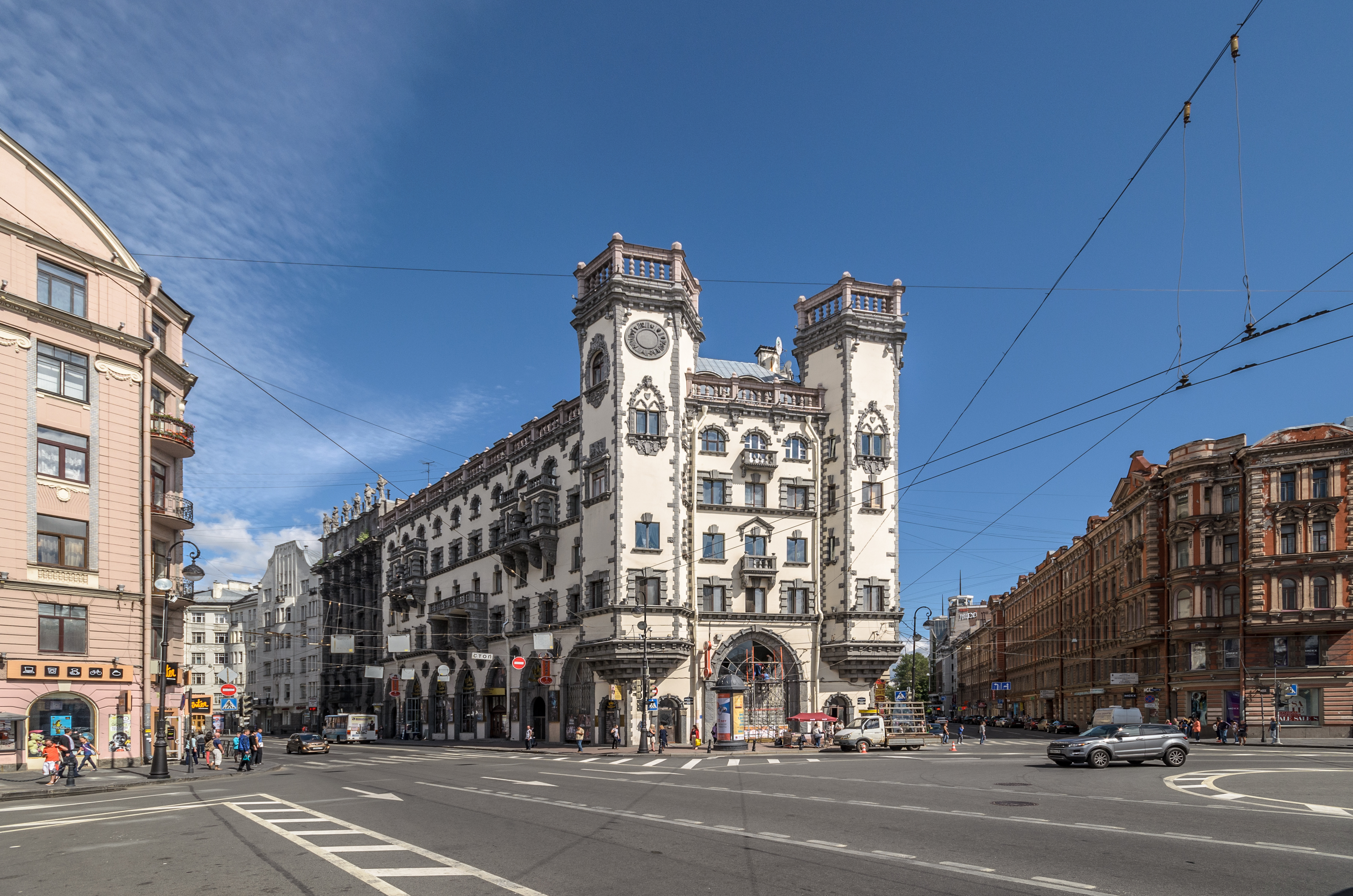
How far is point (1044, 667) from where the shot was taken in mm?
102188

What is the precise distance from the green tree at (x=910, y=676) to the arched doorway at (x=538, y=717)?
84.1 m

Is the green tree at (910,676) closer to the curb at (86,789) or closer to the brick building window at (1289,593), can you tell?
the brick building window at (1289,593)

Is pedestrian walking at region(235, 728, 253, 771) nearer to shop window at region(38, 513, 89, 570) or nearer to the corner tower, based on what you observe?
shop window at region(38, 513, 89, 570)

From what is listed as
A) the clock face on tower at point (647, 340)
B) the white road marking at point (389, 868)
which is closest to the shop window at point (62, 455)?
the white road marking at point (389, 868)

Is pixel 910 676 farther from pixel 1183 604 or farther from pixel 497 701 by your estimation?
pixel 497 701

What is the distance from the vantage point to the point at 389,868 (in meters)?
13.2

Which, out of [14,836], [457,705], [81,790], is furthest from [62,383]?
[457,705]

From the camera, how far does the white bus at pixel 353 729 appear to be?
77062mm

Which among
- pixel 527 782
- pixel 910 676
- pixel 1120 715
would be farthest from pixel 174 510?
pixel 910 676

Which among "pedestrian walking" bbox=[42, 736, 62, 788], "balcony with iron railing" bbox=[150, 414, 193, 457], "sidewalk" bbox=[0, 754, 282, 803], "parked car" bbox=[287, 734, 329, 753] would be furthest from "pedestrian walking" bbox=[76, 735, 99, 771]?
"parked car" bbox=[287, 734, 329, 753]

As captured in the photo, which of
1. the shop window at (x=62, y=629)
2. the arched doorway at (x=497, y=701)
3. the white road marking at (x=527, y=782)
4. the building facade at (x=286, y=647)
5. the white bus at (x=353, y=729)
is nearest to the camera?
the white road marking at (x=527, y=782)

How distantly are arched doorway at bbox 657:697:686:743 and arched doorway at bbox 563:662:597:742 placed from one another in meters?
3.77

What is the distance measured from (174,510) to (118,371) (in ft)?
21.7

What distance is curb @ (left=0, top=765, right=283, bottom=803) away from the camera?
26.7 m
